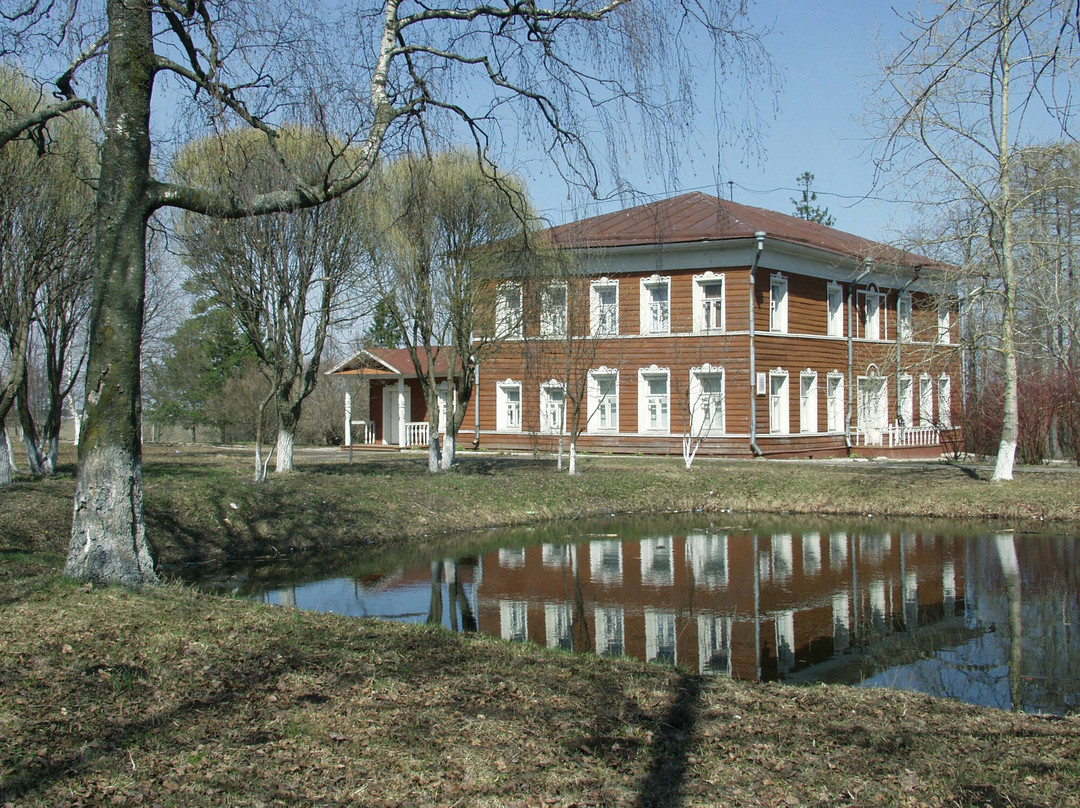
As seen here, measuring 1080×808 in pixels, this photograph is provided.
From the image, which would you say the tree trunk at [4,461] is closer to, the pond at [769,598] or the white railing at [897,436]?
the pond at [769,598]

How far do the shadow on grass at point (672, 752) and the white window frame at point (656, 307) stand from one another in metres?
23.1

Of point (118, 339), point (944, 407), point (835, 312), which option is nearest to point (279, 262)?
point (118, 339)

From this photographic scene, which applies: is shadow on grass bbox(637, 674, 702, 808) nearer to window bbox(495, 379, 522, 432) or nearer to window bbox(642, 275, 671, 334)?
window bbox(642, 275, 671, 334)

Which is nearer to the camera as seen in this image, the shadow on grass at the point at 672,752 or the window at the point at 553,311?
the shadow on grass at the point at 672,752

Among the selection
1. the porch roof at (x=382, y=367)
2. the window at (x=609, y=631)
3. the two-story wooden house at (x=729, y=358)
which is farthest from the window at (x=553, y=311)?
the porch roof at (x=382, y=367)

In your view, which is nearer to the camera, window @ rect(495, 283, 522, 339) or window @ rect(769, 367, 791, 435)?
window @ rect(495, 283, 522, 339)

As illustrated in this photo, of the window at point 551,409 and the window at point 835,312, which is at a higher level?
the window at point 835,312

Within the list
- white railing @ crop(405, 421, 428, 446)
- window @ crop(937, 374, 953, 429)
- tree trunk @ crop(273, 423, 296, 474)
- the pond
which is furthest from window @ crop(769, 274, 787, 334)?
tree trunk @ crop(273, 423, 296, 474)

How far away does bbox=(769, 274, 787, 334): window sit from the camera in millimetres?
28545

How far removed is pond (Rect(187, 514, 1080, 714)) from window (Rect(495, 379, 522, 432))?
47.8 feet

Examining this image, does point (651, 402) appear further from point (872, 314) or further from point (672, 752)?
point (672, 752)

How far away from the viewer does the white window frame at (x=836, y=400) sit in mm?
30953

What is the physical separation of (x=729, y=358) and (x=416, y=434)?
13.4m

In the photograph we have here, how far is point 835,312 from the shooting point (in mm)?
31234
